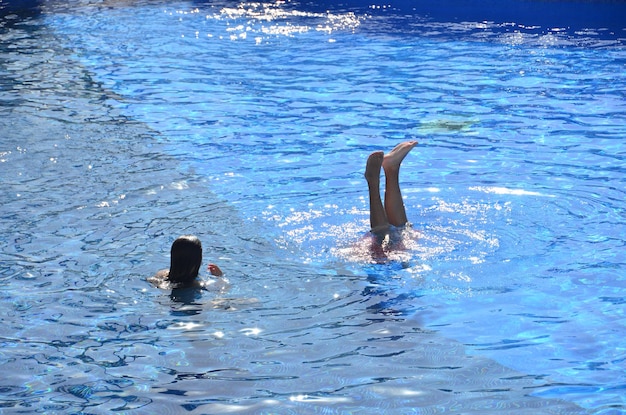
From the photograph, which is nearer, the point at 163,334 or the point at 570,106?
the point at 163,334

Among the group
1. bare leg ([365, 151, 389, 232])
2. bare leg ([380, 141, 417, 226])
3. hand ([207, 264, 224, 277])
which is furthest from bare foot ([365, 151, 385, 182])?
hand ([207, 264, 224, 277])

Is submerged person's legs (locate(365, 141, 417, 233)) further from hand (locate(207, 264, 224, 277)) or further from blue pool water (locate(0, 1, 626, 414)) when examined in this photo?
hand (locate(207, 264, 224, 277))

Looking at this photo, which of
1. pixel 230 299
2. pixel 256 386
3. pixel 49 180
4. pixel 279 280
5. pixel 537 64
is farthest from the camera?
pixel 537 64

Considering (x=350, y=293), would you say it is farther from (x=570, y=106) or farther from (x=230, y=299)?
(x=570, y=106)

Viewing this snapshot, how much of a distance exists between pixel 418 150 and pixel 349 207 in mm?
1761

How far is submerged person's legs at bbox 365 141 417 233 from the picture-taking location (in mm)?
5504

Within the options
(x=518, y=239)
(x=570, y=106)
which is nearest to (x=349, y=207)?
(x=518, y=239)

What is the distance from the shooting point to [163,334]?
13.9 feet

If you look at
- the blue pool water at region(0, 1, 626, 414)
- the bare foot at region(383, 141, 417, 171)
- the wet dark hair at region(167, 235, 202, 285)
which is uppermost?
the bare foot at region(383, 141, 417, 171)

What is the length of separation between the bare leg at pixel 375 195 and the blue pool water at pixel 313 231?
32 cm

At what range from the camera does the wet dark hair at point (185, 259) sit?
15.3 feet

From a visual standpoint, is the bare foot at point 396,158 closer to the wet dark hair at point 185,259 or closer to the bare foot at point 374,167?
the bare foot at point 374,167

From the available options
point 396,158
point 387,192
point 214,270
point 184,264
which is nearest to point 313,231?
point 387,192

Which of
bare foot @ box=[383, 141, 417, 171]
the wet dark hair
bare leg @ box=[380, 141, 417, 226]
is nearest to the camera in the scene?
the wet dark hair
